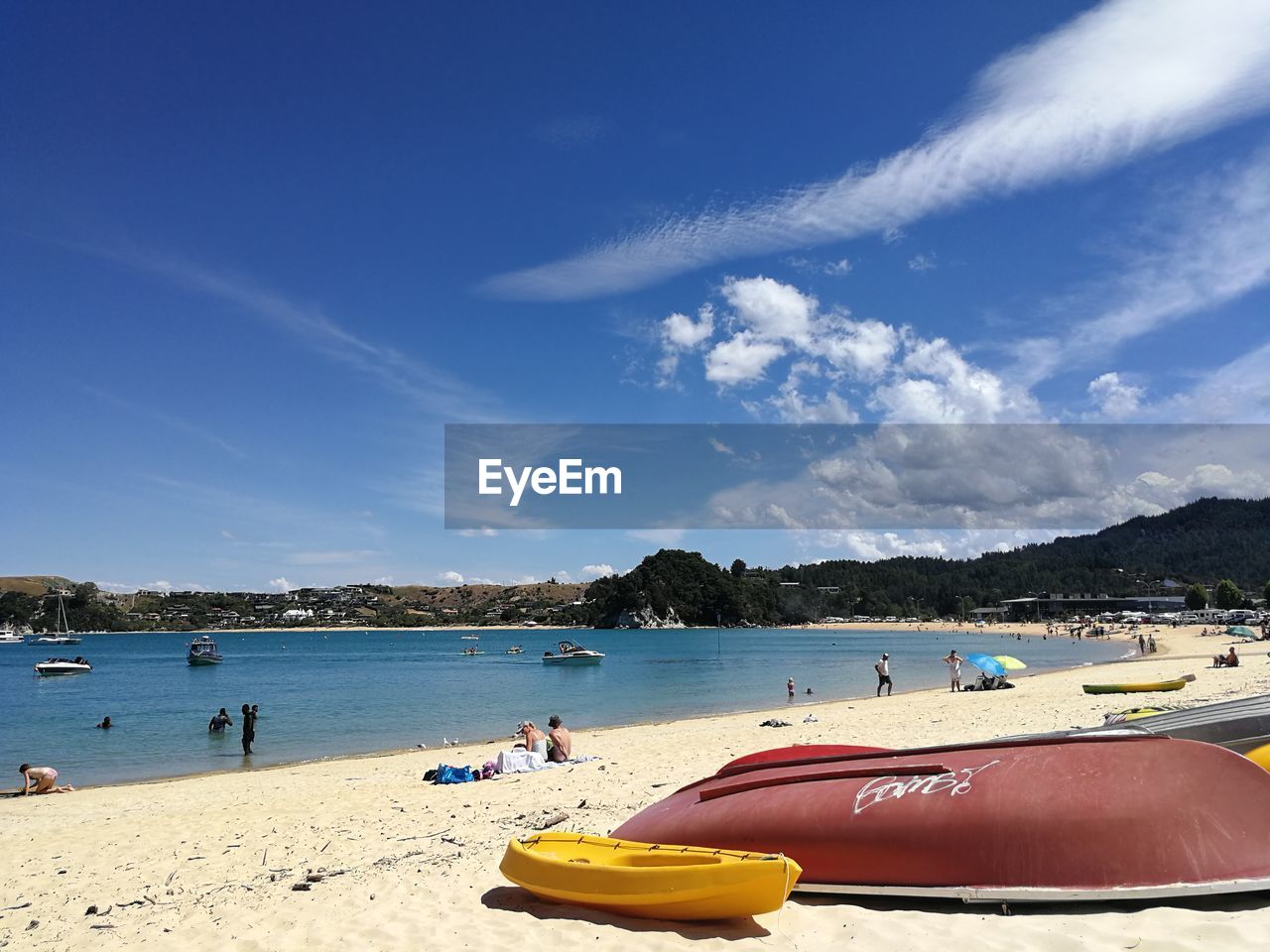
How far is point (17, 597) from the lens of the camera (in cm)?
14325

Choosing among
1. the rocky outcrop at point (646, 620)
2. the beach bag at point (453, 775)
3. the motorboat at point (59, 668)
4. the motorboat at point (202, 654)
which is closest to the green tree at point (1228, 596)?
the rocky outcrop at point (646, 620)

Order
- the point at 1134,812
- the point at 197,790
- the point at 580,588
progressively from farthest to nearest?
the point at 580,588 < the point at 197,790 < the point at 1134,812

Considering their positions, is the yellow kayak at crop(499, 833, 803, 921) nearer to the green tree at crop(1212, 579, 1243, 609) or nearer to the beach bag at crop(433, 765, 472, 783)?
the beach bag at crop(433, 765, 472, 783)

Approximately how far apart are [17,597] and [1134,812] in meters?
178

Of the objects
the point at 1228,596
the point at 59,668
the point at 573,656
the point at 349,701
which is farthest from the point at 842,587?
the point at 349,701

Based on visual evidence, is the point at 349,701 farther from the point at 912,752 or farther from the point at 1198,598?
the point at 1198,598

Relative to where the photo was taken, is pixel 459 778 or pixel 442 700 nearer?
pixel 459 778

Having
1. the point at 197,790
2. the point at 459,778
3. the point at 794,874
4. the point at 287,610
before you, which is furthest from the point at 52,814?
the point at 287,610

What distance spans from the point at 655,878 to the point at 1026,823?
7.76 feet

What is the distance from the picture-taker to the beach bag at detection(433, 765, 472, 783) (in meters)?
12.6

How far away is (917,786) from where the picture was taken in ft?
18.8

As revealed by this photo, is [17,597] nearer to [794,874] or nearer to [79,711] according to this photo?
[79,711]

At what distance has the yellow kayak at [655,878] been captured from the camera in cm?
495

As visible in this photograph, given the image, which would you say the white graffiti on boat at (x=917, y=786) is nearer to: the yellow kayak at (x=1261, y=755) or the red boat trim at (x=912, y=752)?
the red boat trim at (x=912, y=752)
